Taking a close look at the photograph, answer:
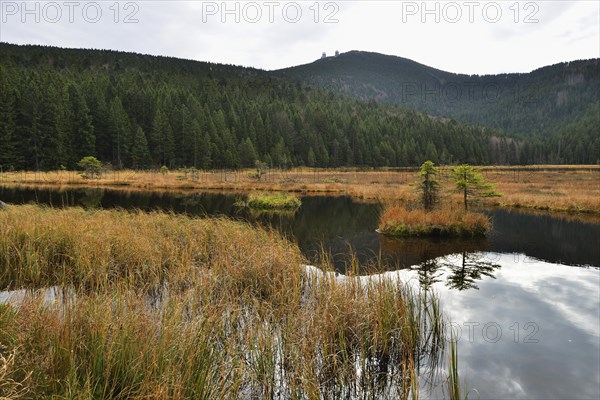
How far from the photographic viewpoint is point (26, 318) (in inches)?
179

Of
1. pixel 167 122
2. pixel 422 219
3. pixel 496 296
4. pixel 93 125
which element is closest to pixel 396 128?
pixel 167 122

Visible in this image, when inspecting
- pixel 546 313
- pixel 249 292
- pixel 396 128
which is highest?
pixel 396 128

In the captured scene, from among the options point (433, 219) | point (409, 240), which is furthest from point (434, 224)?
point (409, 240)

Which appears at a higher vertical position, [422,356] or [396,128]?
[396,128]

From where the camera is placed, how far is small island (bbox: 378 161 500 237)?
1858cm

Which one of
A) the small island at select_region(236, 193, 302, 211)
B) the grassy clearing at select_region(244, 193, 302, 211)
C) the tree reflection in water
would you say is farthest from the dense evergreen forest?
the tree reflection in water

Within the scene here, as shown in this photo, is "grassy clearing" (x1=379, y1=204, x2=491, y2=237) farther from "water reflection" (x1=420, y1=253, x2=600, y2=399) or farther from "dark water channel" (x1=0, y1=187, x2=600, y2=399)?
"water reflection" (x1=420, y1=253, x2=600, y2=399)

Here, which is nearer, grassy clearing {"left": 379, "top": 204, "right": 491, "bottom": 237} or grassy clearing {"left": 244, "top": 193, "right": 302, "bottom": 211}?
grassy clearing {"left": 379, "top": 204, "right": 491, "bottom": 237}

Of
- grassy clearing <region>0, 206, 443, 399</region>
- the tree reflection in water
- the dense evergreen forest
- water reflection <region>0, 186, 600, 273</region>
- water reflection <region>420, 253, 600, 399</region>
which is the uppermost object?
the dense evergreen forest

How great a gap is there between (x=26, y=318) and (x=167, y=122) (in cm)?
8299

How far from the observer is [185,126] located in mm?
82938

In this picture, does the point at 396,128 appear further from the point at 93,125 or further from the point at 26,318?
the point at 26,318

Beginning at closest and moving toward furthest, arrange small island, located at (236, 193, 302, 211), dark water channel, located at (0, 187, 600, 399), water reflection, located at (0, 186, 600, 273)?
dark water channel, located at (0, 187, 600, 399), water reflection, located at (0, 186, 600, 273), small island, located at (236, 193, 302, 211)

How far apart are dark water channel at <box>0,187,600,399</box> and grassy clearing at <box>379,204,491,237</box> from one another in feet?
3.21
